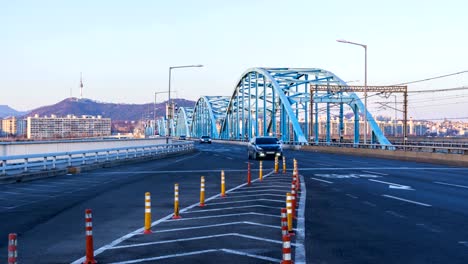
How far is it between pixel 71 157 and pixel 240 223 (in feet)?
80.5

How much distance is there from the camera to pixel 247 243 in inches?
445

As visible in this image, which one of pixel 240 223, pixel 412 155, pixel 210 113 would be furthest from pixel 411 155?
pixel 210 113

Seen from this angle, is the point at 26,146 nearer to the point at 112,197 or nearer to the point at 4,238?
the point at 112,197

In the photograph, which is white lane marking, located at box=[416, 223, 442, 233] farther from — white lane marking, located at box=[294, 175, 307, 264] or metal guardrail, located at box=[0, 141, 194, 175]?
metal guardrail, located at box=[0, 141, 194, 175]

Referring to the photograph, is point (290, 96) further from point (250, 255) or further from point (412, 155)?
point (250, 255)

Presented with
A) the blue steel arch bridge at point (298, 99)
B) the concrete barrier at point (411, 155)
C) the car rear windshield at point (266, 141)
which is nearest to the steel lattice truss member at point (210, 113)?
the blue steel arch bridge at point (298, 99)

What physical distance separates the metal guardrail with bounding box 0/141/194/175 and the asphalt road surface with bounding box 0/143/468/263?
4300 millimetres

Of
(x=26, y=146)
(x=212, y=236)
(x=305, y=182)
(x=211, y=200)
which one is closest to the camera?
(x=212, y=236)

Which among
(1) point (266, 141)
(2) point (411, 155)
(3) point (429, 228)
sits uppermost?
(1) point (266, 141)

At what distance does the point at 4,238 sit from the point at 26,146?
27.0m

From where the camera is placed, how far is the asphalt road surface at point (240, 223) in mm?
10328

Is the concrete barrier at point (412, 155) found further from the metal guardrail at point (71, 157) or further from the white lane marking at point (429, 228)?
the white lane marking at point (429, 228)

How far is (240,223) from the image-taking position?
548 inches

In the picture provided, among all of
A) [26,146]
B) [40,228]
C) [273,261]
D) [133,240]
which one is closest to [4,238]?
[40,228]
